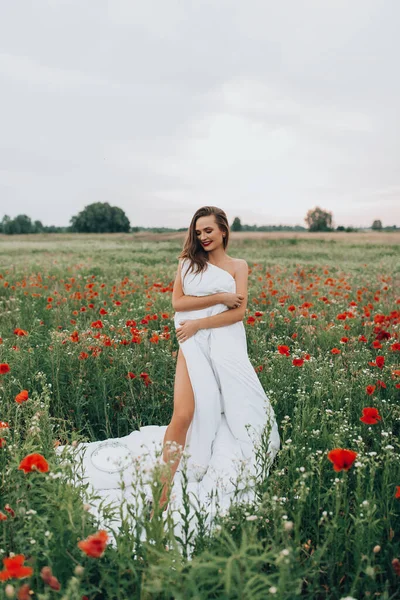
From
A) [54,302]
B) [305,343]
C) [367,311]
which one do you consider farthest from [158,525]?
[54,302]

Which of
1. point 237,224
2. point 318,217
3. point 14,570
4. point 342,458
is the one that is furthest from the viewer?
point 318,217

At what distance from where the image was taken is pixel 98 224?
87.2 m

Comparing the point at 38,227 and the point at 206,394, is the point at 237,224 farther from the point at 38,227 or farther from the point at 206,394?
the point at 206,394

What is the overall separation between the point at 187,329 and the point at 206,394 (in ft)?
1.81

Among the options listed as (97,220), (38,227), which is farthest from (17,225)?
(97,220)

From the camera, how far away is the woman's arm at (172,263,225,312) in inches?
152

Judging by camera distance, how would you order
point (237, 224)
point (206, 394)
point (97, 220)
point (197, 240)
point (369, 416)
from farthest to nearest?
point (97, 220), point (237, 224), point (197, 240), point (206, 394), point (369, 416)

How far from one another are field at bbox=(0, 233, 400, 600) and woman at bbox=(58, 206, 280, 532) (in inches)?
9.5

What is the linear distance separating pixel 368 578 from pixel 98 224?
88848 millimetres

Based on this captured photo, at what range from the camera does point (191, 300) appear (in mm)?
3928

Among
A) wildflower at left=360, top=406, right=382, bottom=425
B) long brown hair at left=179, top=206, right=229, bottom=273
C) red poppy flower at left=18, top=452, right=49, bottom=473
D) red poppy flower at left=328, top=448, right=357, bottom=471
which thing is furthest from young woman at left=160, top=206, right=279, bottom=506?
red poppy flower at left=18, top=452, right=49, bottom=473

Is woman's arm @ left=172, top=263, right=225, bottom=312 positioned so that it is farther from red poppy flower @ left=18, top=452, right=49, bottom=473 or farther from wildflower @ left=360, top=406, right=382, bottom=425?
red poppy flower @ left=18, top=452, right=49, bottom=473

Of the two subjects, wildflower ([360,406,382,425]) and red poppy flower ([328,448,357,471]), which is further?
wildflower ([360,406,382,425])

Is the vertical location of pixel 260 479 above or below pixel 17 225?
below
